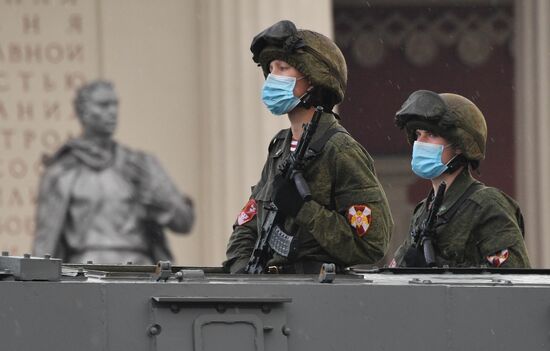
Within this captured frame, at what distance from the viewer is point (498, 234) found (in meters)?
9.44

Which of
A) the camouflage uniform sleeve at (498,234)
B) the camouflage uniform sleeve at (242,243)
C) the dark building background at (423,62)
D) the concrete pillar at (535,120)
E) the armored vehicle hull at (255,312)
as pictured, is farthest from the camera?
the dark building background at (423,62)

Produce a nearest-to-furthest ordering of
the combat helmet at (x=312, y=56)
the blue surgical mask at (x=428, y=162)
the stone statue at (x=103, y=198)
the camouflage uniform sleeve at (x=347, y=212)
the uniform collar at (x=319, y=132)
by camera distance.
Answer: the camouflage uniform sleeve at (x=347, y=212)
the uniform collar at (x=319, y=132)
the combat helmet at (x=312, y=56)
the blue surgical mask at (x=428, y=162)
the stone statue at (x=103, y=198)

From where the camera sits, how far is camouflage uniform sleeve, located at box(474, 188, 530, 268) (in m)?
9.30

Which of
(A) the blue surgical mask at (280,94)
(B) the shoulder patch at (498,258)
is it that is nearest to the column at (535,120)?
(B) the shoulder patch at (498,258)

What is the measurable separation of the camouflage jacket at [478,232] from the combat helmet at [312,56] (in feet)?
3.98

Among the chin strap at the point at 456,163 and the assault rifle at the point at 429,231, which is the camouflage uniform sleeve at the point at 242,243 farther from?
the chin strap at the point at 456,163

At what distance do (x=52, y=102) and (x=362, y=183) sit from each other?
1012cm

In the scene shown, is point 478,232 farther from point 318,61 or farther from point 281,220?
point 281,220

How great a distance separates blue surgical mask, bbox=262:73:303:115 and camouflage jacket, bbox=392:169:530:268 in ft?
4.51

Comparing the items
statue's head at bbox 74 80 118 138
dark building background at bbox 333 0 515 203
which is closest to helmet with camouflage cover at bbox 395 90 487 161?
statue's head at bbox 74 80 118 138

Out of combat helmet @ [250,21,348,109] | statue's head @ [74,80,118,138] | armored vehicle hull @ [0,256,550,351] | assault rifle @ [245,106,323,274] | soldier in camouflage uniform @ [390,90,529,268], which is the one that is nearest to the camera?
armored vehicle hull @ [0,256,550,351]

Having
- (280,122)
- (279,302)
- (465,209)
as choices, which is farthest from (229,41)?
(279,302)

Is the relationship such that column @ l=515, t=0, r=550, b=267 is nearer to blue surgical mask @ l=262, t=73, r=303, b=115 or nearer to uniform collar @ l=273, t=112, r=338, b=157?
uniform collar @ l=273, t=112, r=338, b=157

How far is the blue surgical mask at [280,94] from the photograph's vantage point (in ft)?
27.6
